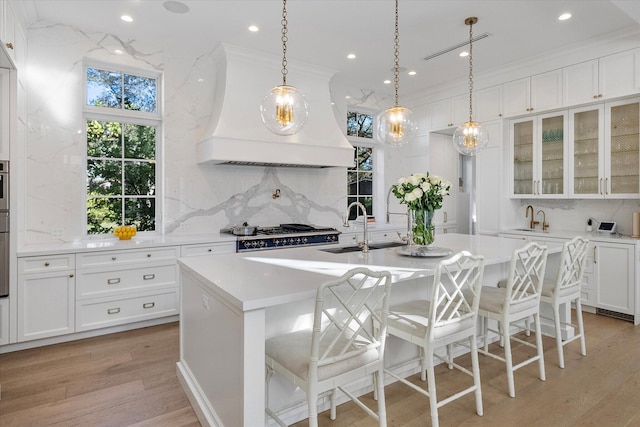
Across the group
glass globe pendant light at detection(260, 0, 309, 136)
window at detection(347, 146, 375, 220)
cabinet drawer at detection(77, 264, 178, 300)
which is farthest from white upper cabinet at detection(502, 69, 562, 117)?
cabinet drawer at detection(77, 264, 178, 300)

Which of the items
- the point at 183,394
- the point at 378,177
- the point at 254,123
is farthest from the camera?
the point at 378,177

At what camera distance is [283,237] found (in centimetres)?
432

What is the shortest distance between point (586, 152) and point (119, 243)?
16.9 feet

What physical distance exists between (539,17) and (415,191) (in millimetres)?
2377

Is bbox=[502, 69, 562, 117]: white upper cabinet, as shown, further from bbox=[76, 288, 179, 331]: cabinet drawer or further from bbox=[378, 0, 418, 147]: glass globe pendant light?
bbox=[76, 288, 179, 331]: cabinet drawer

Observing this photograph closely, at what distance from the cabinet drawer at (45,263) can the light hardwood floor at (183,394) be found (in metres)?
0.68

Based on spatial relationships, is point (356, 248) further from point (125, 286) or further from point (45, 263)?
point (45, 263)

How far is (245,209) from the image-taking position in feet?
15.6

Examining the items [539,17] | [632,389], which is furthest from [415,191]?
[539,17]

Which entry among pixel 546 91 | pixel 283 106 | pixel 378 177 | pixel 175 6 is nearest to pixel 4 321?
pixel 283 106

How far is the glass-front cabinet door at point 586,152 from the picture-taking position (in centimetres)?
420

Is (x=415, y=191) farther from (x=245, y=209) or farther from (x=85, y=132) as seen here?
(x=85, y=132)

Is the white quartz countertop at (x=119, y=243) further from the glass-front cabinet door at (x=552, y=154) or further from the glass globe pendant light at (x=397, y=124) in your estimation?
the glass-front cabinet door at (x=552, y=154)

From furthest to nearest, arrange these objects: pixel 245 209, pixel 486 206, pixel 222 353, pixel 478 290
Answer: pixel 486 206 < pixel 245 209 < pixel 478 290 < pixel 222 353
